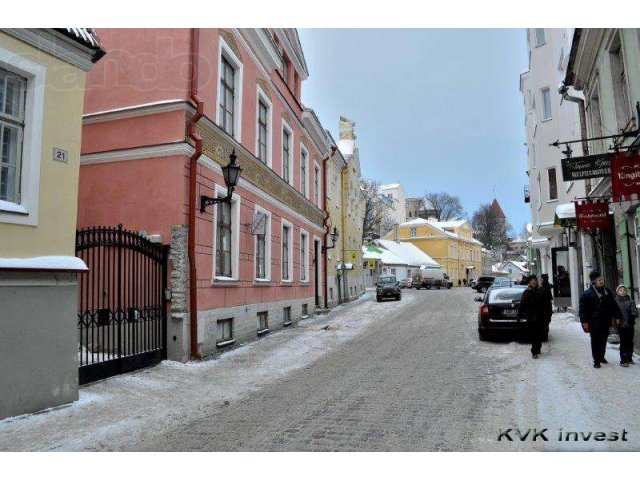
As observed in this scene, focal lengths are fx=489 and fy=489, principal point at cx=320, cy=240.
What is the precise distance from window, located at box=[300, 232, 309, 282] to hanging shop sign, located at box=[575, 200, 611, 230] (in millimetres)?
9463

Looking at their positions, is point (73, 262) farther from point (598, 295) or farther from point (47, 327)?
point (598, 295)

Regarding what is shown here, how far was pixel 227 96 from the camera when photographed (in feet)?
38.7

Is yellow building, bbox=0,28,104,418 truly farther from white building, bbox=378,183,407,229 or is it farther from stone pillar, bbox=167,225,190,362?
white building, bbox=378,183,407,229

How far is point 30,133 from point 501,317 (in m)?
9.97


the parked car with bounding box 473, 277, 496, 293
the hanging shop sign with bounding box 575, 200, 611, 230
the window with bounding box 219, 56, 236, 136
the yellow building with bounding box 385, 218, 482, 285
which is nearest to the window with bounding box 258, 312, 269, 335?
the window with bounding box 219, 56, 236, 136

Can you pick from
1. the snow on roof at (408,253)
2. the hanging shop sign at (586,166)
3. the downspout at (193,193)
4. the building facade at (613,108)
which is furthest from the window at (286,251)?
the snow on roof at (408,253)

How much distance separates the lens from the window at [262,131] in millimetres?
13906

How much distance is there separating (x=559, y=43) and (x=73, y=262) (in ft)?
56.7

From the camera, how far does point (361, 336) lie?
13031 mm

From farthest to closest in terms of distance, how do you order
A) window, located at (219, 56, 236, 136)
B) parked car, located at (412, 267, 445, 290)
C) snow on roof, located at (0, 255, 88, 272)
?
parked car, located at (412, 267, 445, 290), window, located at (219, 56, 236, 136), snow on roof, located at (0, 255, 88, 272)

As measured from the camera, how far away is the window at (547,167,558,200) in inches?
736

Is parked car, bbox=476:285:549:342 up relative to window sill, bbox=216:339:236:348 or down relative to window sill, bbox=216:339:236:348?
up

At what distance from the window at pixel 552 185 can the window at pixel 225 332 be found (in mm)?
13691

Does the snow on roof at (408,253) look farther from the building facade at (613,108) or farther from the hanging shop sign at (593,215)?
the hanging shop sign at (593,215)
